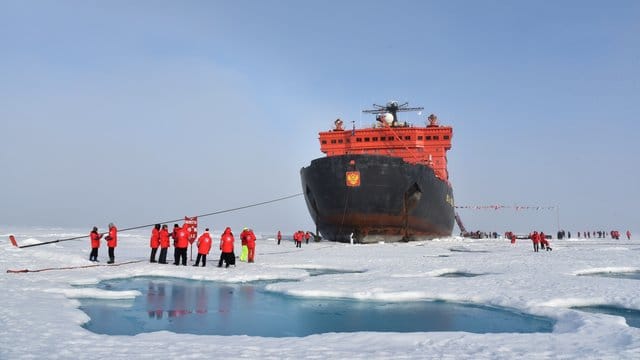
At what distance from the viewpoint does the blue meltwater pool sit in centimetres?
552

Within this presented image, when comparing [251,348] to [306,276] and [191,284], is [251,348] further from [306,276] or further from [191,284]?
[306,276]

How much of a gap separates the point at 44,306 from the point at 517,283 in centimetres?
781

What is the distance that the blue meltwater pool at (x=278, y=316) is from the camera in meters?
5.52

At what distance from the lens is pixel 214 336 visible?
4.78m

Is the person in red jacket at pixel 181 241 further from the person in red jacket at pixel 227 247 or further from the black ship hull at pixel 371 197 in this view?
the black ship hull at pixel 371 197

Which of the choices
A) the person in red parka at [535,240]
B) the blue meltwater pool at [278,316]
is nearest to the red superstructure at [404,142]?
the person in red parka at [535,240]

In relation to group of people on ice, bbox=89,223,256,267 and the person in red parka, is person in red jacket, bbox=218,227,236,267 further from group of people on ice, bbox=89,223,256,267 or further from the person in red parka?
the person in red parka

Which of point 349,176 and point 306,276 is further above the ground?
point 349,176

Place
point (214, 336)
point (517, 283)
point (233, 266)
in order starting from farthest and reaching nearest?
point (233, 266) → point (517, 283) → point (214, 336)

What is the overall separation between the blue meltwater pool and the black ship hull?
16.1 m

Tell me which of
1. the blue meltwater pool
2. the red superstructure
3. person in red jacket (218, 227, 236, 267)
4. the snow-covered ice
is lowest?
the blue meltwater pool

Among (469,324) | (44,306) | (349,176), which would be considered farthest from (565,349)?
(349,176)

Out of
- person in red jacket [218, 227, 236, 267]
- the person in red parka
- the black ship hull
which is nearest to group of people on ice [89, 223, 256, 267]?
person in red jacket [218, 227, 236, 267]

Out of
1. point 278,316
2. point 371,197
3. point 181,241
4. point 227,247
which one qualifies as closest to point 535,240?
point 371,197
